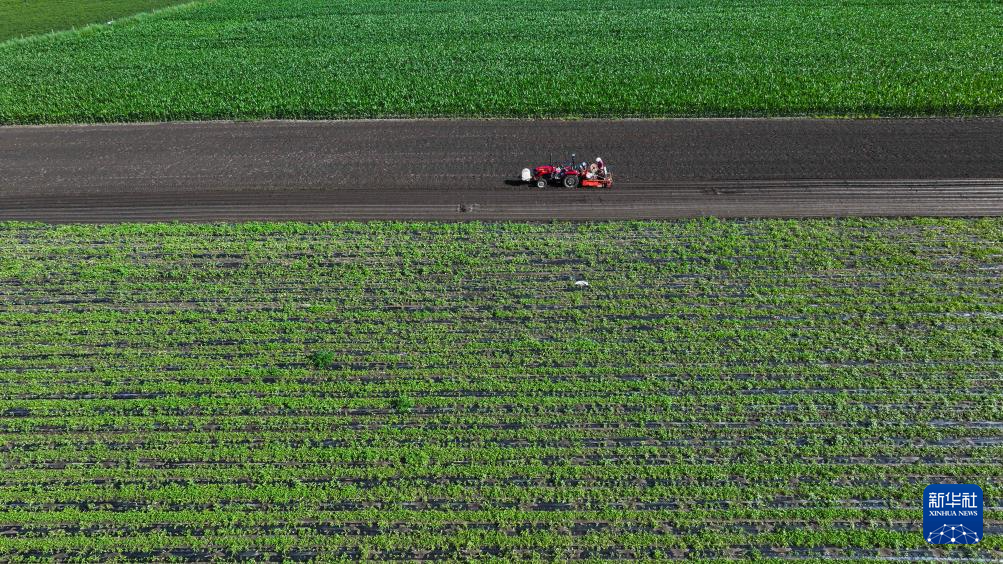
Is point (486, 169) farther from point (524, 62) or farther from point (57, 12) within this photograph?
point (57, 12)

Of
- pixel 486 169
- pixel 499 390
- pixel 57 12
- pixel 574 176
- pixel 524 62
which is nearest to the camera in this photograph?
pixel 499 390

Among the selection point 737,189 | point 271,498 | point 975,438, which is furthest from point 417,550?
point 737,189

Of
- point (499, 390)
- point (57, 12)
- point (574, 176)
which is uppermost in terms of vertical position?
point (57, 12)

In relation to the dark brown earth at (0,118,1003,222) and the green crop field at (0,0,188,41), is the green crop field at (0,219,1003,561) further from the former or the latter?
the green crop field at (0,0,188,41)

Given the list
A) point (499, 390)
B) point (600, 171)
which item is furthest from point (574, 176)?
point (499, 390)

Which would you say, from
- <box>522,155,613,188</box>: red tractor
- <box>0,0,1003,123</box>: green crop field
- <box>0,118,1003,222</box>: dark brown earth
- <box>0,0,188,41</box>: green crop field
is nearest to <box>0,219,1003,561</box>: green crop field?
<box>0,118,1003,222</box>: dark brown earth

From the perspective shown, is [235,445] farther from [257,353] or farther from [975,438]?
[975,438]
